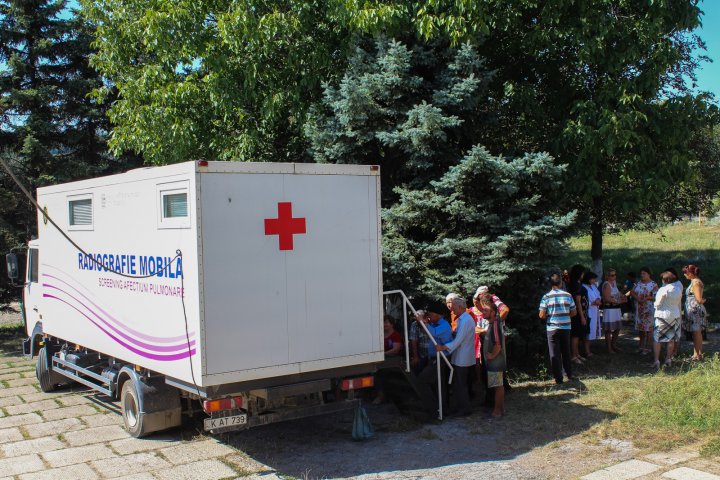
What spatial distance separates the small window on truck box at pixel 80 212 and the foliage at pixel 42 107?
7.34 meters

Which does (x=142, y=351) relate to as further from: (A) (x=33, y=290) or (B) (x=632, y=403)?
(B) (x=632, y=403)

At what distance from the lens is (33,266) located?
11031 mm

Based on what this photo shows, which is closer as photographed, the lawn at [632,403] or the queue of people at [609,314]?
the lawn at [632,403]

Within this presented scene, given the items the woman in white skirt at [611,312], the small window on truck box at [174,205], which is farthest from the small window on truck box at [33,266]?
the woman in white skirt at [611,312]

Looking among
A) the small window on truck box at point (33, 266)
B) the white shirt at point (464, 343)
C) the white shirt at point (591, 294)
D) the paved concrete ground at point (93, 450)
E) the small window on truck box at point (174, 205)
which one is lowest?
the paved concrete ground at point (93, 450)

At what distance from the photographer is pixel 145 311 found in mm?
7230

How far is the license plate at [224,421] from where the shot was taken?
654cm

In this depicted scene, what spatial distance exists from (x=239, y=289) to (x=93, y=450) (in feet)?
9.26

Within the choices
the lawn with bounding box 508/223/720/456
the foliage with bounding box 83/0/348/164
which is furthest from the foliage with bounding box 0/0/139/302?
the lawn with bounding box 508/223/720/456

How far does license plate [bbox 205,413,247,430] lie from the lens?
21.5 ft

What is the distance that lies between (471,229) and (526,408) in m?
2.74

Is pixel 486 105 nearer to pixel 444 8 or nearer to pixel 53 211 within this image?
pixel 444 8

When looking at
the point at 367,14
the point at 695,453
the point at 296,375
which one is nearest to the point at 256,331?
the point at 296,375

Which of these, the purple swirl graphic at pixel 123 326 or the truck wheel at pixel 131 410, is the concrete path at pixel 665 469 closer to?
the purple swirl graphic at pixel 123 326
